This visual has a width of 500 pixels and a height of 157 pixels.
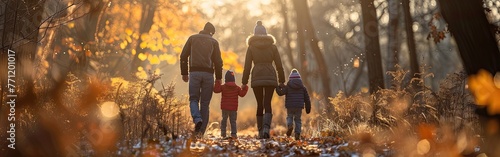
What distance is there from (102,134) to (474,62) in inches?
174

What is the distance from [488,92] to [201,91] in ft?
19.4

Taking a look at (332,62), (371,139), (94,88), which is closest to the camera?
(371,139)

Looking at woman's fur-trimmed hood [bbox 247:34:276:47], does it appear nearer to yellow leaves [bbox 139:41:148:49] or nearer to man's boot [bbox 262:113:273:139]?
man's boot [bbox 262:113:273:139]

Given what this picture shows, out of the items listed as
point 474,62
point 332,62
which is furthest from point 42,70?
point 332,62

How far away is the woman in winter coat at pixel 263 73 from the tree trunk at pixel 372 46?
337cm

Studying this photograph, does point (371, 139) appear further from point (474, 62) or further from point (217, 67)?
point (217, 67)

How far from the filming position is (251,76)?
12.1 m

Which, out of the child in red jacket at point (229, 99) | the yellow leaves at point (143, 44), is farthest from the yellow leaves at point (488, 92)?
the yellow leaves at point (143, 44)

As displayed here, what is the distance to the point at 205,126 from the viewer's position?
37.9 ft

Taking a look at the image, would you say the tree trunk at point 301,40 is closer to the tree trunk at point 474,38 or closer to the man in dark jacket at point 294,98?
the man in dark jacket at point 294,98

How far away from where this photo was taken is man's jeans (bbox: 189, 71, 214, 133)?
11227 mm

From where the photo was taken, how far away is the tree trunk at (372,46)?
14.6 meters

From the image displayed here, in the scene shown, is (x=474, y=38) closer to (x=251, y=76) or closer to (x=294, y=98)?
(x=251, y=76)

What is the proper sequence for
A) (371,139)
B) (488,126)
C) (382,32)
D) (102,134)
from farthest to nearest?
(382,32)
(371,139)
(102,134)
(488,126)
